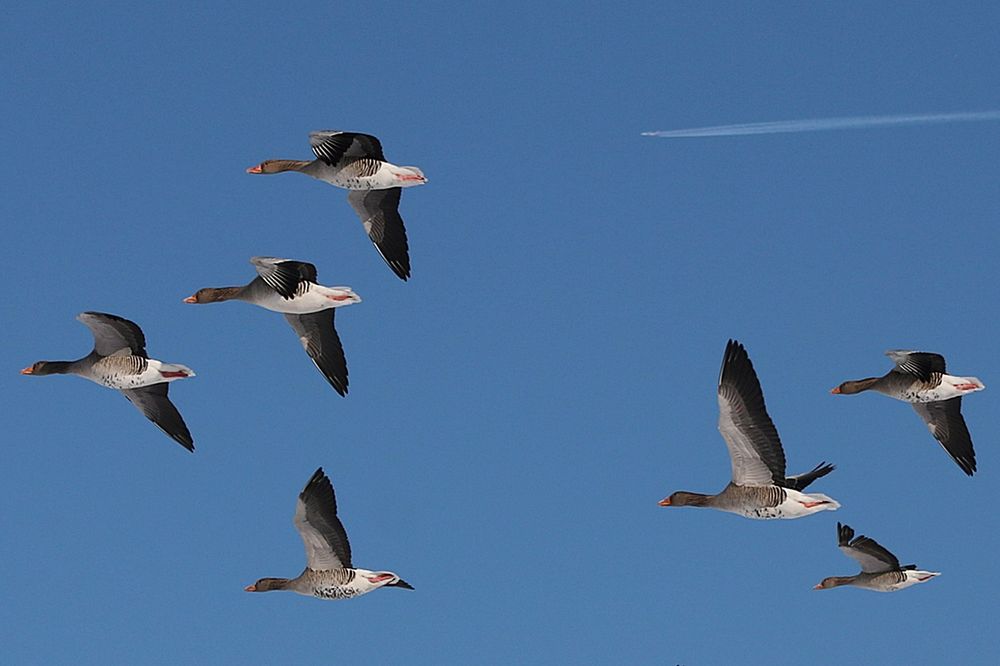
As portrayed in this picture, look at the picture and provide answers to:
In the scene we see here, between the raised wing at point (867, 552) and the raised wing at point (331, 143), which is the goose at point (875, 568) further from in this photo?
the raised wing at point (331, 143)

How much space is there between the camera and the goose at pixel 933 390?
1651 inches

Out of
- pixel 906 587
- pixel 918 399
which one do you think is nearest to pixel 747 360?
pixel 918 399

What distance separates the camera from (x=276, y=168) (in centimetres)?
4156

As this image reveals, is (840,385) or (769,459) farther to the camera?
(840,385)

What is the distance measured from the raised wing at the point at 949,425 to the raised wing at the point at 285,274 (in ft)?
49.6

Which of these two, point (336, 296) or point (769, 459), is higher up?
point (336, 296)

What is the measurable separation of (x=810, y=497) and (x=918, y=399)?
6.83 metres

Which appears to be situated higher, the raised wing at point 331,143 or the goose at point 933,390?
the raised wing at point 331,143

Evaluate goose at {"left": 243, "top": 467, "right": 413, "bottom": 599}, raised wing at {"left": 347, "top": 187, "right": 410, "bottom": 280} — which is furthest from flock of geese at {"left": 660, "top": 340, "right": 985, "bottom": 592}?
raised wing at {"left": 347, "top": 187, "right": 410, "bottom": 280}

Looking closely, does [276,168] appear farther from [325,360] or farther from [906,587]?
[906,587]

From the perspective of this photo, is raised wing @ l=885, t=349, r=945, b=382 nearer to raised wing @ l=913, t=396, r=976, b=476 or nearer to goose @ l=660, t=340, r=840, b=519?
raised wing @ l=913, t=396, r=976, b=476

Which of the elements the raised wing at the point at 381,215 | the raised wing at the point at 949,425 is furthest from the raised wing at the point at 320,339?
the raised wing at the point at 949,425

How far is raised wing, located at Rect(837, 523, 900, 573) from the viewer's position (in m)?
44.0

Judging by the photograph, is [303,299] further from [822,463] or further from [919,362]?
[919,362]
